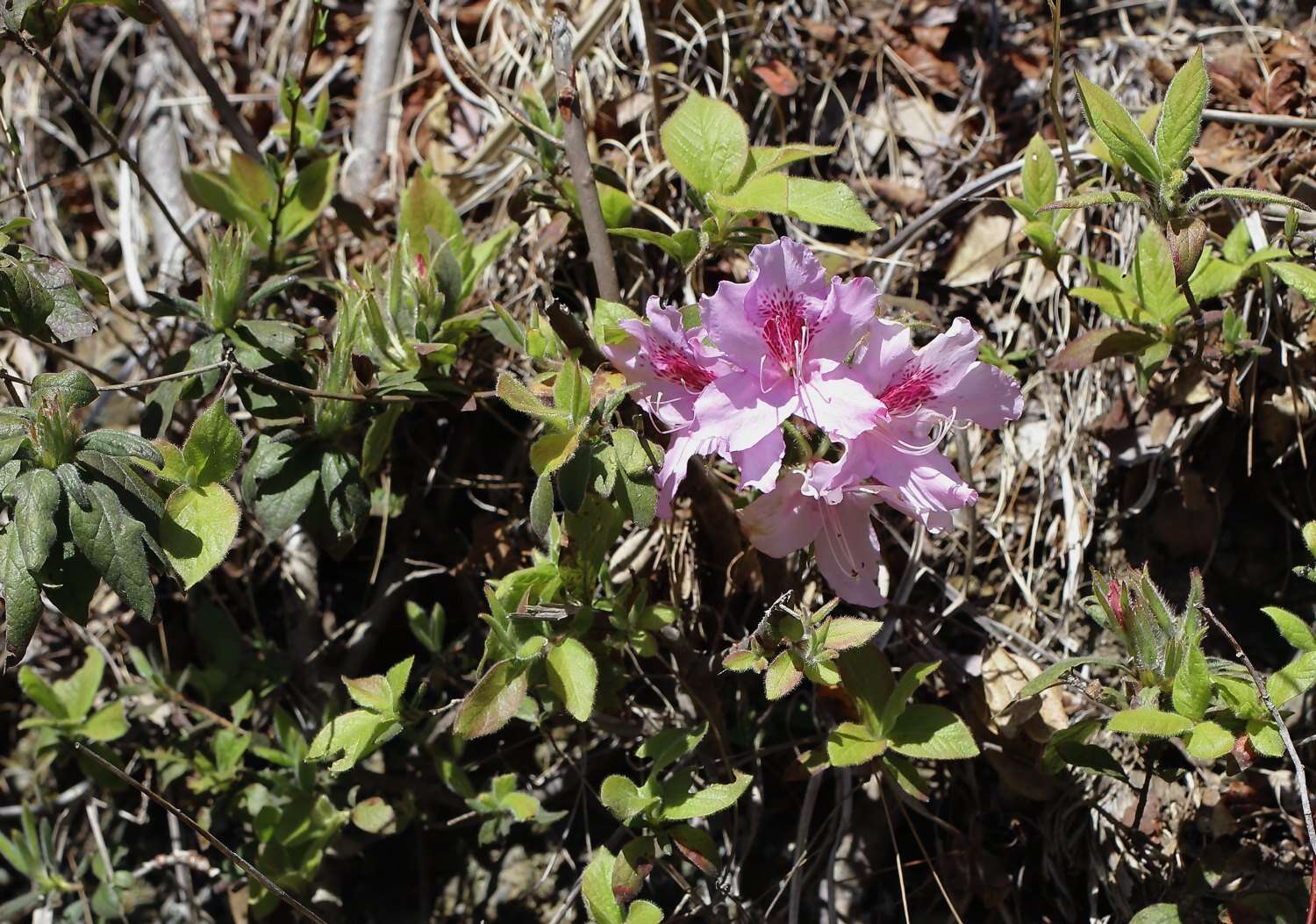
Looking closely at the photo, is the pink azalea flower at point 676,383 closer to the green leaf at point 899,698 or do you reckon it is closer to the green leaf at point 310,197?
the green leaf at point 899,698

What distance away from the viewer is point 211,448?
1507 millimetres

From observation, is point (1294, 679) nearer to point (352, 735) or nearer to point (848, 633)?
point (848, 633)

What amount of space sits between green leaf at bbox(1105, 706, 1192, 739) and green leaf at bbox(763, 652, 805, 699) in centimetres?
40

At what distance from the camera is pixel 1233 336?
1728 millimetres

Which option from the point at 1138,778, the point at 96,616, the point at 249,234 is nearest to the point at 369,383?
the point at 249,234

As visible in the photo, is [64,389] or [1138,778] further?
[1138,778]

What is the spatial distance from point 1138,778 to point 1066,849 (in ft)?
0.56

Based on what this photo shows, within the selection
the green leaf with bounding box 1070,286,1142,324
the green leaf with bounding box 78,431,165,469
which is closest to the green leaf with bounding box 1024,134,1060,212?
the green leaf with bounding box 1070,286,1142,324

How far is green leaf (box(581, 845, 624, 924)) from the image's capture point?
1543 mm

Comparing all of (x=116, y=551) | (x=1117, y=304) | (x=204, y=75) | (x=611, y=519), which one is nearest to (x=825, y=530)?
(x=611, y=519)

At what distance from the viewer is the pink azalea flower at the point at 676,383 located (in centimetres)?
134

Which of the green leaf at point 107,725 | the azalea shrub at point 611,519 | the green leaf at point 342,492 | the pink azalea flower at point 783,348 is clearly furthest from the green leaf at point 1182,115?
the green leaf at point 107,725

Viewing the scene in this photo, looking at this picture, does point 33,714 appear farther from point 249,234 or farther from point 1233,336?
point 1233,336

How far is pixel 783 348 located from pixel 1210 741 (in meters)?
0.72
